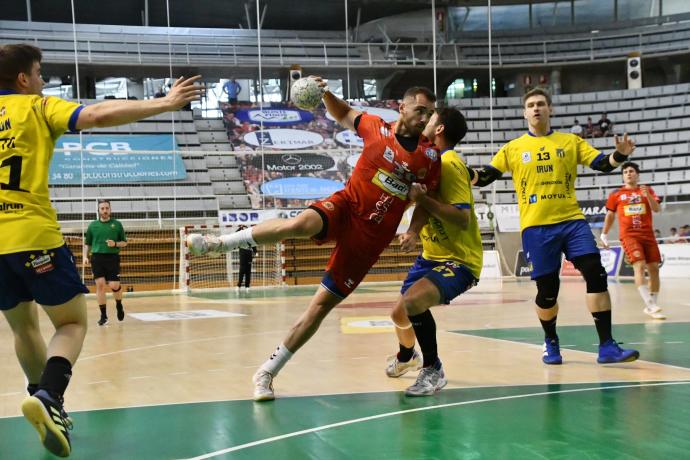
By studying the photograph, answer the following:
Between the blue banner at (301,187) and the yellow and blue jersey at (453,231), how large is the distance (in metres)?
20.4

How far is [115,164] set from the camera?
86.0 ft

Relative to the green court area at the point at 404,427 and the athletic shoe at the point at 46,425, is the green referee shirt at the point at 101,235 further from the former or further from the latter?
the athletic shoe at the point at 46,425

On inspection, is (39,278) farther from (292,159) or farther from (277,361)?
(292,159)

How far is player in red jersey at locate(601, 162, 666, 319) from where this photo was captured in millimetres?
10281

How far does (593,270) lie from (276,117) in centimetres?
2524

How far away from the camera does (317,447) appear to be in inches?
144

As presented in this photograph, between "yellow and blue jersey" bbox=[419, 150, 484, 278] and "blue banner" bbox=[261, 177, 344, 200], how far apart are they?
20.4 m

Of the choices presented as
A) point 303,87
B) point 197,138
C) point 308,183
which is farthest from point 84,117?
point 197,138

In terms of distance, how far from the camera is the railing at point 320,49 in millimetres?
31188

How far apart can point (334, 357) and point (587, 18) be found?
3449 centimetres

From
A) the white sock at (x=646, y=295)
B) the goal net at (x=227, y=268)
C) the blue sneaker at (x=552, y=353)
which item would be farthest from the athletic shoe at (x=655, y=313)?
the goal net at (x=227, y=268)

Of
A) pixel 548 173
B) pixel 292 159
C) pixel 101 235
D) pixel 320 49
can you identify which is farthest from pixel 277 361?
pixel 320 49

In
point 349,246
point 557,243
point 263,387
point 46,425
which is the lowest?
point 263,387

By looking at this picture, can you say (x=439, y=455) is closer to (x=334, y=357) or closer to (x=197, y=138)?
(x=334, y=357)
